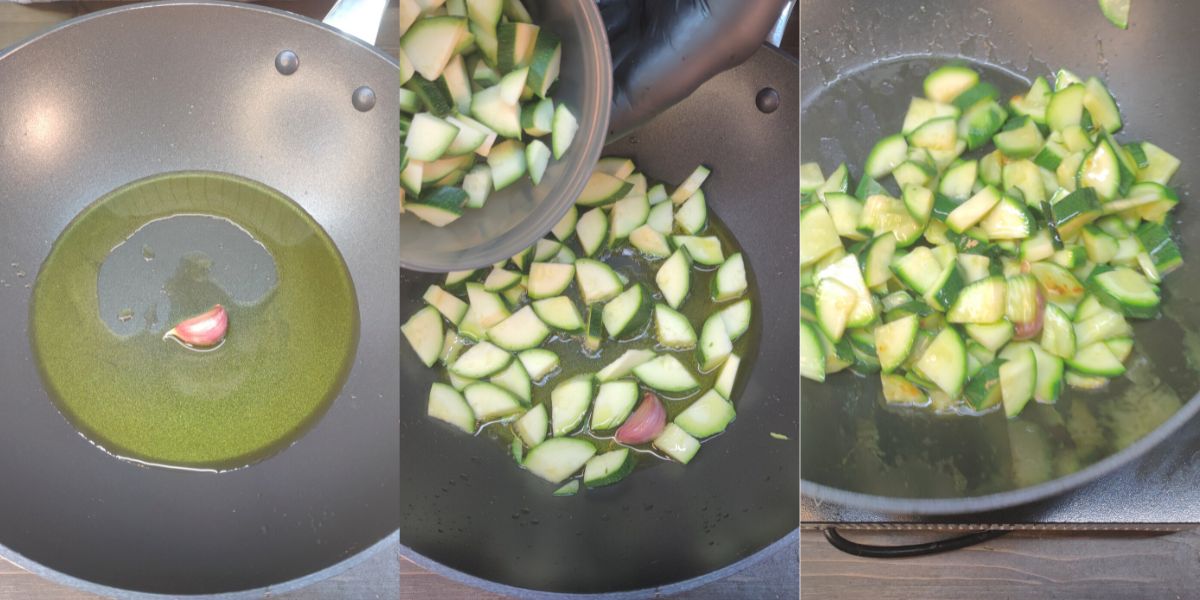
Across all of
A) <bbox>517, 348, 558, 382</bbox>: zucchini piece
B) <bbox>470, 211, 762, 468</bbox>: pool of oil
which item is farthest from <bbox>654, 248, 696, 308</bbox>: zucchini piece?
<bbox>517, 348, 558, 382</bbox>: zucchini piece

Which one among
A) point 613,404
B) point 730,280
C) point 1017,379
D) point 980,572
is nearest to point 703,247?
point 730,280

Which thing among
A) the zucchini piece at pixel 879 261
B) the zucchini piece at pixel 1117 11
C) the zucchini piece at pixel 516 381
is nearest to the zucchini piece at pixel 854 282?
the zucchini piece at pixel 879 261

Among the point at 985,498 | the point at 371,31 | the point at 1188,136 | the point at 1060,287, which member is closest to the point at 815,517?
the point at 985,498

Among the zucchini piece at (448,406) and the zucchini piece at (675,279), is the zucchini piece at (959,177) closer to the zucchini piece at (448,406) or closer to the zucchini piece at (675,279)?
the zucchini piece at (675,279)

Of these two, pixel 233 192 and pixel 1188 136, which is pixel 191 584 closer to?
pixel 233 192

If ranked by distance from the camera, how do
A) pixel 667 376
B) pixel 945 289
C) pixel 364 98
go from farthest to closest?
1. pixel 667 376
2. pixel 364 98
3. pixel 945 289

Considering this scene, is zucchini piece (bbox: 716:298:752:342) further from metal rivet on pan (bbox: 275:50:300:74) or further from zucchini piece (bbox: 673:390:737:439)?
Answer: metal rivet on pan (bbox: 275:50:300:74)

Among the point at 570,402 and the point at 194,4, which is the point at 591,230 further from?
the point at 194,4
